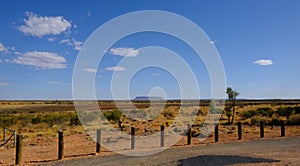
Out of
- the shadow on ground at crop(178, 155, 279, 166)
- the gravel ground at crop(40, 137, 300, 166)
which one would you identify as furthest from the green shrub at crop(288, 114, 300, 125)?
the shadow on ground at crop(178, 155, 279, 166)

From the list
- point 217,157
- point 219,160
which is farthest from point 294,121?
point 219,160

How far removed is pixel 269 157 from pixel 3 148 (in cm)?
1310

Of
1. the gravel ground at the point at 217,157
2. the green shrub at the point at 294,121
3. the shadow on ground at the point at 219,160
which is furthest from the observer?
the green shrub at the point at 294,121

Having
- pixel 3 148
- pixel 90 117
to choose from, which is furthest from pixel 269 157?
pixel 90 117

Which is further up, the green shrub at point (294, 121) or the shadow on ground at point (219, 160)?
the green shrub at point (294, 121)

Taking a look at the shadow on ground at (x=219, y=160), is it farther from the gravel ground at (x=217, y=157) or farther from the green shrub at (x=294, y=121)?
the green shrub at (x=294, y=121)

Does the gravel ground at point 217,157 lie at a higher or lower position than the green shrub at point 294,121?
lower

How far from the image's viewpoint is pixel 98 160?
11.8m

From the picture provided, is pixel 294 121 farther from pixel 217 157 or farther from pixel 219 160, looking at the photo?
pixel 219 160

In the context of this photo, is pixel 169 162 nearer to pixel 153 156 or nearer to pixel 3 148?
pixel 153 156

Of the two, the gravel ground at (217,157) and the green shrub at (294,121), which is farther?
the green shrub at (294,121)

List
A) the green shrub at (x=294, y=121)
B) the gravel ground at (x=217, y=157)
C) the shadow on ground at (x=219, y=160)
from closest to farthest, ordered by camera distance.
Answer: the shadow on ground at (x=219, y=160)
the gravel ground at (x=217, y=157)
the green shrub at (x=294, y=121)

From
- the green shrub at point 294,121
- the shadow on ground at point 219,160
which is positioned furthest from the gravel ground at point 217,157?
the green shrub at point 294,121

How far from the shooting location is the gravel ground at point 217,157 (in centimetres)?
1062
